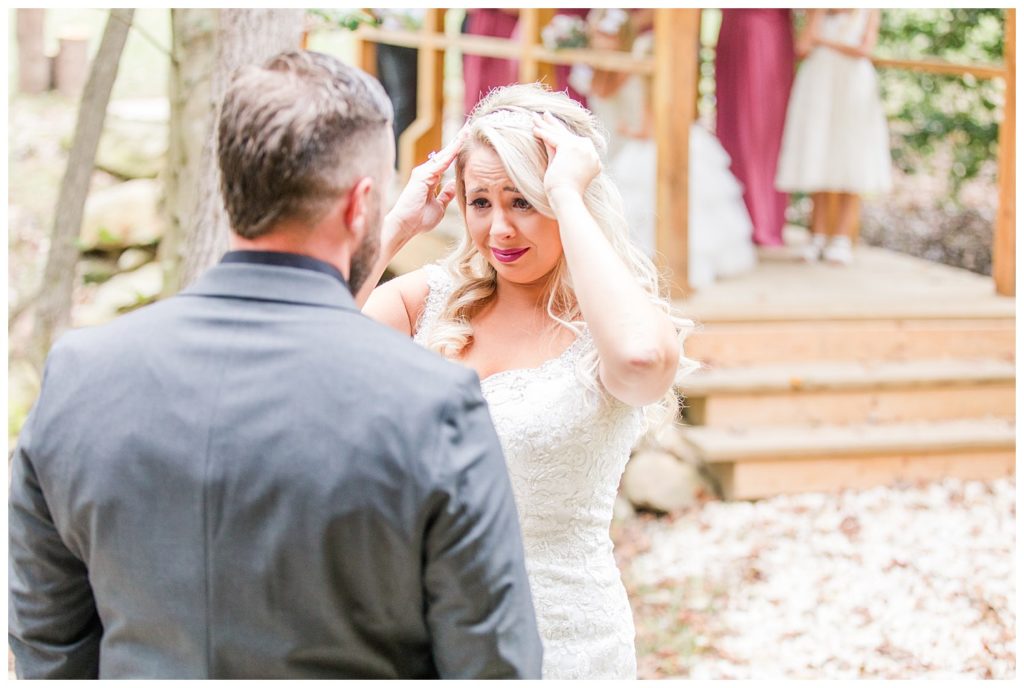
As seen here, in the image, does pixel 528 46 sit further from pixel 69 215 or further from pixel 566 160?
pixel 566 160

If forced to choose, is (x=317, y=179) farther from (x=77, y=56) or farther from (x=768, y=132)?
(x=77, y=56)

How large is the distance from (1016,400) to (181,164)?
15.3 ft

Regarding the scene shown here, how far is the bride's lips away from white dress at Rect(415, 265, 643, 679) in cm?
23

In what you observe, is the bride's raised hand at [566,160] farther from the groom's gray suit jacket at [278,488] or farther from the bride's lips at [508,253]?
the groom's gray suit jacket at [278,488]

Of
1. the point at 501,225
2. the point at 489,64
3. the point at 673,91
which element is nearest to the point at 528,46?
the point at 673,91

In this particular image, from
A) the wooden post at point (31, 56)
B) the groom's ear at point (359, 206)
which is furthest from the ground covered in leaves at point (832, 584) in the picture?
the wooden post at point (31, 56)

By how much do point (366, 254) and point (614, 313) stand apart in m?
0.61

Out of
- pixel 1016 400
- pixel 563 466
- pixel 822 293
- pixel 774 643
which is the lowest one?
pixel 774 643

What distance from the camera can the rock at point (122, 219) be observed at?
392 inches

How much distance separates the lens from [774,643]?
488cm

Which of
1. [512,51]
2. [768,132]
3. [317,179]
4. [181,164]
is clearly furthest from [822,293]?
[317,179]

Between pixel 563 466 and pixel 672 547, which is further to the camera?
pixel 672 547

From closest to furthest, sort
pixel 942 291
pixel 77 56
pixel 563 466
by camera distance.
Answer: pixel 563 466
pixel 942 291
pixel 77 56

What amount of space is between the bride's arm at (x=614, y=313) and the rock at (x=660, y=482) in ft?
13.2
